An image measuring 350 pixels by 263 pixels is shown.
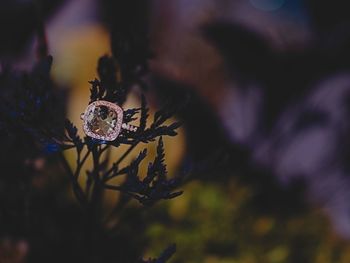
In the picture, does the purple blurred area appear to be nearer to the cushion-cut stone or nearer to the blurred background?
the blurred background

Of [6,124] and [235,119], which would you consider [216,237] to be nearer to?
[235,119]

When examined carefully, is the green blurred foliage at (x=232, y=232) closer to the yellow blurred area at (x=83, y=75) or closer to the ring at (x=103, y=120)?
the yellow blurred area at (x=83, y=75)

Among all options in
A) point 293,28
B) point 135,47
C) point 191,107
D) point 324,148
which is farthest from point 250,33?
point 135,47

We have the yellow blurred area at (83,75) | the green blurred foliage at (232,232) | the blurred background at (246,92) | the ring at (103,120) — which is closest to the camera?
the ring at (103,120)

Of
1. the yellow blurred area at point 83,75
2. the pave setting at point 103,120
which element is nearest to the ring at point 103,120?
the pave setting at point 103,120

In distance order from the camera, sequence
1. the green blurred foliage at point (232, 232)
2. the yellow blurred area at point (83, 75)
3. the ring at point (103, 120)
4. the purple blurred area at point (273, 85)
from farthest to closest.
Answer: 1. the purple blurred area at point (273, 85)
2. the yellow blurred area at point (83, 75)
3. the green blurred foliage at point (232, 232)
4. the ring at point (103, 120)

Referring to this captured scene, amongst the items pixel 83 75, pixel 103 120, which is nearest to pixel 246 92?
pixel 83 75
